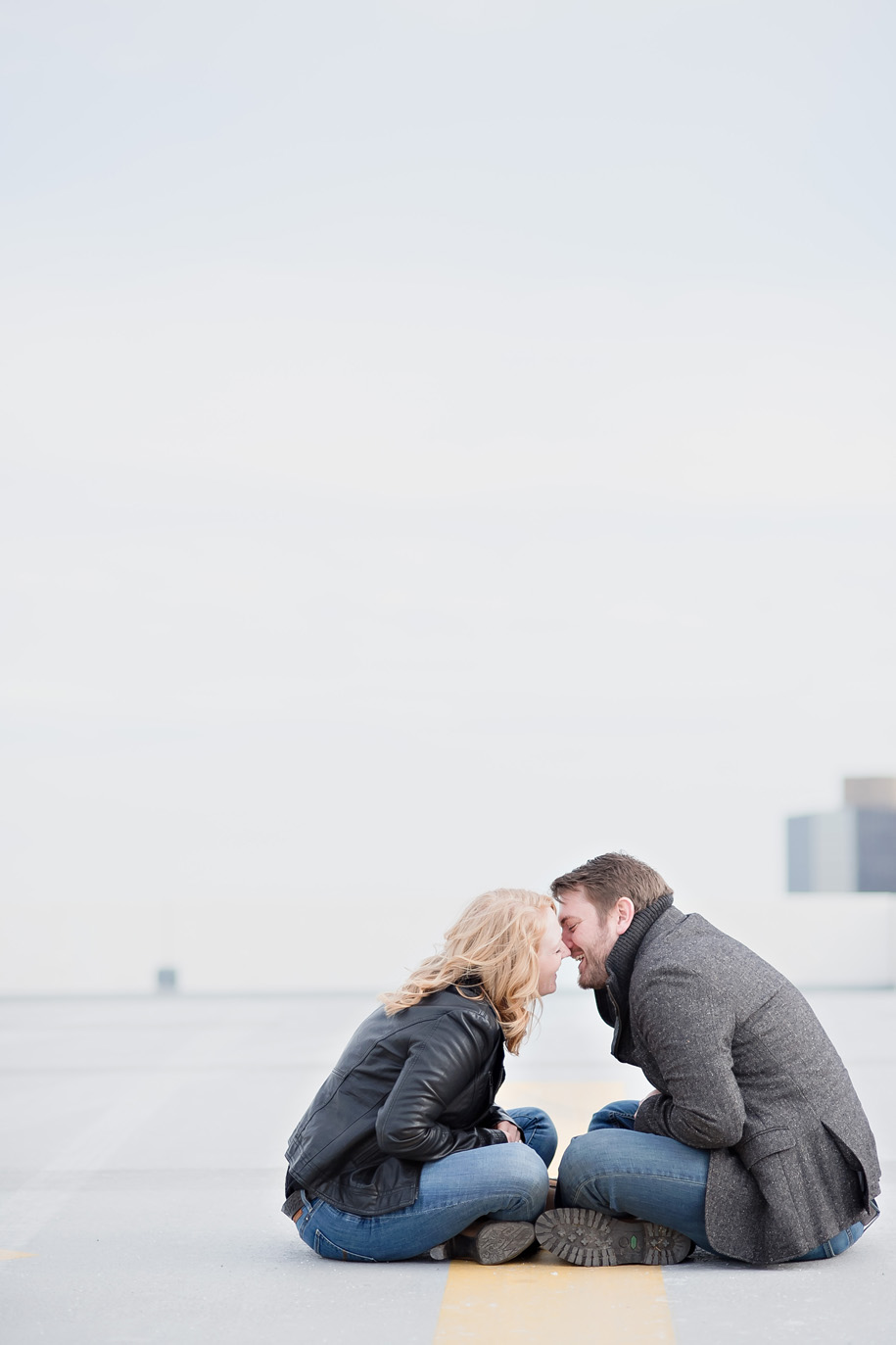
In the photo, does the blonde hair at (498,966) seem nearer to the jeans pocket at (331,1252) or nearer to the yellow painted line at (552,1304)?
the yellow painted line at (552,1304)

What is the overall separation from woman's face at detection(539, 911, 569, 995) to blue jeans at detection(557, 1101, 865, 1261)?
444mm

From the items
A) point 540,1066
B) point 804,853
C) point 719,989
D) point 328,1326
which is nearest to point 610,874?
point 719,989

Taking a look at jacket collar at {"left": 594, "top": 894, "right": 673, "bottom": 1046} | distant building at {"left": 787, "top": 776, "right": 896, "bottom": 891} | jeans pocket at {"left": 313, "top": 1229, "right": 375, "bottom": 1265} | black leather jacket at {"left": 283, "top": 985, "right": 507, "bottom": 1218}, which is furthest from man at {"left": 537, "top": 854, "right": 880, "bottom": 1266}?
distant building at {"left": 787, "top": 776, "right": 896, "bottom": 891}

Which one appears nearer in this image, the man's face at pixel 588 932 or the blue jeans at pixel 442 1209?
the blue jeans at pixel 442 1209

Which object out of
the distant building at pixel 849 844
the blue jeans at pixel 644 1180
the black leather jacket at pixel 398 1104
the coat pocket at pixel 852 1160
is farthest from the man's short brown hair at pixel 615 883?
the distant building at pixel 849 844

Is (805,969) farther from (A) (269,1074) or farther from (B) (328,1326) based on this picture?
A: (B) (328,1326)

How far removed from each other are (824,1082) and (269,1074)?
5.77 m

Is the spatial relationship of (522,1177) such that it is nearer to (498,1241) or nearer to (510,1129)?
(498,1241)

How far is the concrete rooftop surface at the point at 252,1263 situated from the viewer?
3.34 m

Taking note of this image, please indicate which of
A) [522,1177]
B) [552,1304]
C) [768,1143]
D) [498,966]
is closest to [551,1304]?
[552,1304]

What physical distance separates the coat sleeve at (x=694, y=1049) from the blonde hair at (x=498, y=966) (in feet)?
1.01

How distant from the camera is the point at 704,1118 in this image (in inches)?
143

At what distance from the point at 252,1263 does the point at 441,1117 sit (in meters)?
0.77

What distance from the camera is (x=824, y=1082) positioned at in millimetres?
3727
